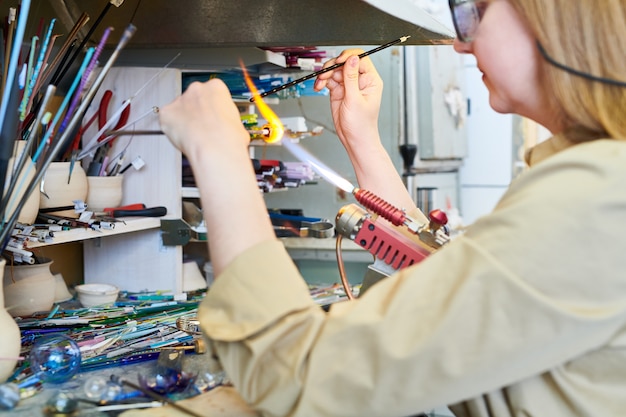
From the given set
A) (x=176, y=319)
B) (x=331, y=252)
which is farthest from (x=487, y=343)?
(x=331, y=252)

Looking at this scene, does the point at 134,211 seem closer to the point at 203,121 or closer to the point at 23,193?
the point at 23,193

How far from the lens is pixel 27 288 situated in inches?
53.6

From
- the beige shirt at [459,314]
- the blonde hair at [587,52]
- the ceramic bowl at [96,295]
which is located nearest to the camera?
the beige shirt at [459,314]

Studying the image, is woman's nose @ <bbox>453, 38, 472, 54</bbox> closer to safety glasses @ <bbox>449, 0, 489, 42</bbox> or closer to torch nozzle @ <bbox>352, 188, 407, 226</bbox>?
safety glasses @ <bbox>449, 0, 489, 42</bbox>

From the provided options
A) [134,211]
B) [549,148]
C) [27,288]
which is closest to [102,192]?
[134,211]

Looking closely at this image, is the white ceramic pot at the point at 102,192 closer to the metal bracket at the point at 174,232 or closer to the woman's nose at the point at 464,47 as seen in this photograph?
the metal bracket at the point at 174,232

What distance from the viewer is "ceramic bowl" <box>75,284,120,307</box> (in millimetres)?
1511

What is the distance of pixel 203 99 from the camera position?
3.06 ft

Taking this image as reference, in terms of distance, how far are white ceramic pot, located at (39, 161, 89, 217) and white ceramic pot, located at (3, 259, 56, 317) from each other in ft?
0.41

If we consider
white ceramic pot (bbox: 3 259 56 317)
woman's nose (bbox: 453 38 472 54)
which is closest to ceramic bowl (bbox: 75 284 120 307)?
white ceramic pot (bbox: 3 259 56 317)

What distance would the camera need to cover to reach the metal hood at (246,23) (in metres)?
1.51

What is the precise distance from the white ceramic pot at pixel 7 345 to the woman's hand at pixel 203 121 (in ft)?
1.20

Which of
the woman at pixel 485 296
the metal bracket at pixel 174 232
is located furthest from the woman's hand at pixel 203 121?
the metal bracket at pixel 174 232

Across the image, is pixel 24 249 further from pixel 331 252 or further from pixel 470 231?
pixel 331 252
